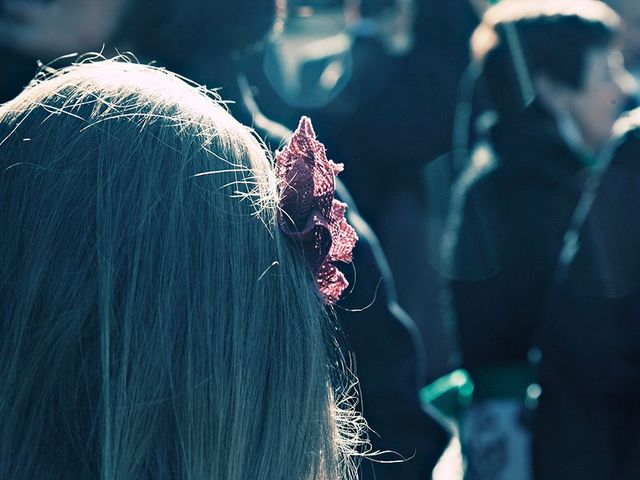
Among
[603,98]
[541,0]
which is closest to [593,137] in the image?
[603,98]

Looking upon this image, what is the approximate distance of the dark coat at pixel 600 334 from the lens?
1891 millimetres

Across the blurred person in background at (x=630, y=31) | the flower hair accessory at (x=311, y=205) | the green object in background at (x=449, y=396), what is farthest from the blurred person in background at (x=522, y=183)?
the flower hair accessory at (x=311, y=205)

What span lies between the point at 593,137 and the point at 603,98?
0.12 m

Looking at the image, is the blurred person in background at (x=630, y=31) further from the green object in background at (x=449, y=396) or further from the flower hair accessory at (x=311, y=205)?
the flower hair accessory at (x=311, y=205)

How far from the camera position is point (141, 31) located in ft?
5.33

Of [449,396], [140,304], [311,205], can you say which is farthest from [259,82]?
[140,304]

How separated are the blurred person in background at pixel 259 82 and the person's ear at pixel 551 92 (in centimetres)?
88

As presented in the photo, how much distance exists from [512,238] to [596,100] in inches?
20.6

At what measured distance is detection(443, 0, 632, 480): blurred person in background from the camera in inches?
98.7

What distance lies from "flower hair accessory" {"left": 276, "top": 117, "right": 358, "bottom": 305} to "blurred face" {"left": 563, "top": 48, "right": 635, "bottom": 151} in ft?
6.02

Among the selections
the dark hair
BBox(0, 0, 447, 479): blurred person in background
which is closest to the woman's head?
the dark hair

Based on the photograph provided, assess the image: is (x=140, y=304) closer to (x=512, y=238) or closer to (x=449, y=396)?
(x=449, y=396)

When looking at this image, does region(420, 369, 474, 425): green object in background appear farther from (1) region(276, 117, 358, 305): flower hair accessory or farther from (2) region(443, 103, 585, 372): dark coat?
(1) region(276, 117, 358, 305): flower hair accessory

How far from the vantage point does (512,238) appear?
2537mm
